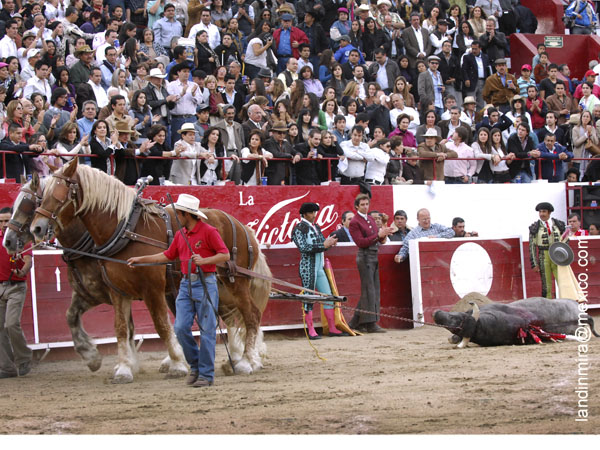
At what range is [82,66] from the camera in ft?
51.3

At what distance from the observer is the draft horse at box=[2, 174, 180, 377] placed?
9320 mm

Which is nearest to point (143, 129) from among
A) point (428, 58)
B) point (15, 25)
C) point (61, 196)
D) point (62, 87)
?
point (62, 87)

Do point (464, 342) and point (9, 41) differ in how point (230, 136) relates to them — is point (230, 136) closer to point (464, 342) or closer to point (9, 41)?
point (9, 41)

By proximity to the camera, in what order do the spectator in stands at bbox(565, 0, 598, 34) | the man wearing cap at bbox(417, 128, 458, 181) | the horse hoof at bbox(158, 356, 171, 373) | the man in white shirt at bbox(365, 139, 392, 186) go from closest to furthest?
the horse hoof at bbox(158, 356, 171, 373)
the man in white shirt at bbox(365, 139, 392, 186)
the man wearing cap at bbox(417, 128, 458, 181)
the spectator in stands at bbox(565, 0, 598, 34)

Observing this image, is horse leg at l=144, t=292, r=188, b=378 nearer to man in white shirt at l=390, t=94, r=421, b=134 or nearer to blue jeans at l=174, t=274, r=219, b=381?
blue jeans at l=174, t=274, r=219, b=381

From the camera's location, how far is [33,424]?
713 centimetres

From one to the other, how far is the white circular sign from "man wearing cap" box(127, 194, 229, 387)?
23.5 feet

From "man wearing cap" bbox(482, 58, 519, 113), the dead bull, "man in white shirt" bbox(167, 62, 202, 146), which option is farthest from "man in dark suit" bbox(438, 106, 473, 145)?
the dead bull

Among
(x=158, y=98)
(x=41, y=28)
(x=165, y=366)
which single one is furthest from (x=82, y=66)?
(x=165, y=366)

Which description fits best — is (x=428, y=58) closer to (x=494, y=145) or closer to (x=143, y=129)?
(x=494, y=145)

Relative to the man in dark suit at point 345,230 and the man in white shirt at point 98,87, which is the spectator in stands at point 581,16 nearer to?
the man in dark suit at point 345,230

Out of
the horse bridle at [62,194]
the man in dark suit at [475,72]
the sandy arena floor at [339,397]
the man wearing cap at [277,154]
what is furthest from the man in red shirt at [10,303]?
the man in dark suit at [475,72]

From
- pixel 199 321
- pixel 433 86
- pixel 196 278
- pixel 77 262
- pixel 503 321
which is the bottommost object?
pixel 503 321

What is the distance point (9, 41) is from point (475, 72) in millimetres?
10178
